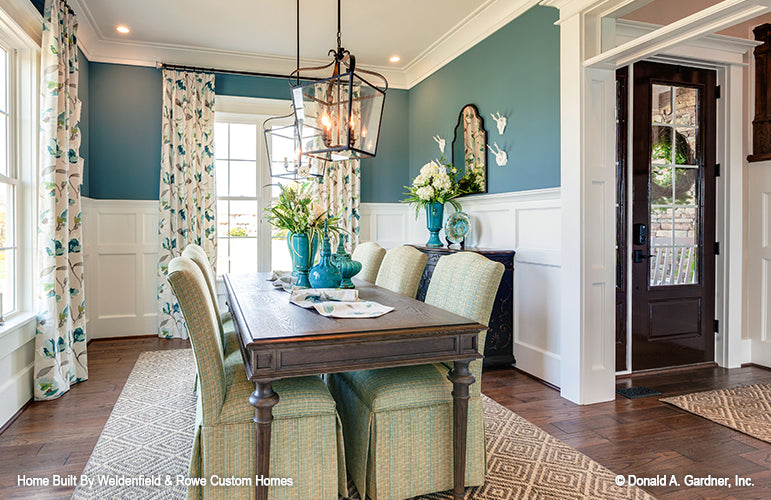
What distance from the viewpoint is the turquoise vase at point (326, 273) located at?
2.63m

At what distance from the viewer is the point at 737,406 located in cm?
308

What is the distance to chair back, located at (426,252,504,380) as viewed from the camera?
83.6 inches

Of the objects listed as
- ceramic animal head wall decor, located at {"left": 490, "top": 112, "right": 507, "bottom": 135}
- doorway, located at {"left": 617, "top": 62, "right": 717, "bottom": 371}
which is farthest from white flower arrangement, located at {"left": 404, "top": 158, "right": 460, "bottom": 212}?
doorway, located at {"left": 617, "top": 62, "right": 717, "bottom": 371}

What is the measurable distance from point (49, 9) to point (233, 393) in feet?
9.79

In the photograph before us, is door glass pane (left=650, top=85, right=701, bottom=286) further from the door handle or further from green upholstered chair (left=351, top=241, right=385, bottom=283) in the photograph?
green upholstered chair (left=351, top=241, right=385, bottom=283)

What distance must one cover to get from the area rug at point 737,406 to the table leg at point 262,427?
8.44ft

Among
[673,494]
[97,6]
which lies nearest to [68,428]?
[673,494]

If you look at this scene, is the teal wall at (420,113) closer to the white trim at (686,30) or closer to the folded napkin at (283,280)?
the white trim at (686,30)

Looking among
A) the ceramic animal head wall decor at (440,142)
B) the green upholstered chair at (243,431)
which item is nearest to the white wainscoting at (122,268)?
the ceramic animal head wall decor at (440,142)

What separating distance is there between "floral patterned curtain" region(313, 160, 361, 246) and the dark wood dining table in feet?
11.1

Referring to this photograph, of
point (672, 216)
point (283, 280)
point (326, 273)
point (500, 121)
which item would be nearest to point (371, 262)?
point (283, 280)

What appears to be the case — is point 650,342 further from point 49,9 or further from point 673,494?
point 49,9

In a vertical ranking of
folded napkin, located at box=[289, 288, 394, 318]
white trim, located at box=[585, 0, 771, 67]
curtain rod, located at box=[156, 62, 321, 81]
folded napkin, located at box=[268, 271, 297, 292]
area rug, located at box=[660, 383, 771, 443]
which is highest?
curtain rod, located at box=[156, 62, 321, 81]

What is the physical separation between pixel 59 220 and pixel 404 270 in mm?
2409
